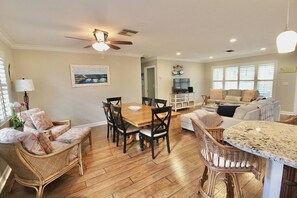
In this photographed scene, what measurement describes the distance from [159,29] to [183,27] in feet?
1.55

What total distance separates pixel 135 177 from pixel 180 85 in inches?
213

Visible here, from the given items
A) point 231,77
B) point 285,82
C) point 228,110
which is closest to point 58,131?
point 228,110

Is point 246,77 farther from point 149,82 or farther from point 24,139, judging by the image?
point 24,139

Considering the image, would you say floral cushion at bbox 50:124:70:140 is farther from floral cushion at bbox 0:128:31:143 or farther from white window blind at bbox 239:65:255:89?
white window blind at bbox 239:65:255:89

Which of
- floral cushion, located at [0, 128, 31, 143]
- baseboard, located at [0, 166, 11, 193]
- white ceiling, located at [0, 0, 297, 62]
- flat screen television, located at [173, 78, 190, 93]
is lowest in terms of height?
baseboard, located at [0, 166, 11, 193]

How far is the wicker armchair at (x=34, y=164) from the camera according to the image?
1520 millimetres

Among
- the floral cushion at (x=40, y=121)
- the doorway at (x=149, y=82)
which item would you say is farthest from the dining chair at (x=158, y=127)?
the doorway at (x=149, y=82)

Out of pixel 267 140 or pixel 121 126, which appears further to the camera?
pixel 121 126

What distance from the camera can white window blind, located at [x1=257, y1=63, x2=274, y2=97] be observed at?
5.73 meters

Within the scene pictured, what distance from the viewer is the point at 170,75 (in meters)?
6.84

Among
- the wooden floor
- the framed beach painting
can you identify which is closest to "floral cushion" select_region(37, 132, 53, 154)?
the wooden floor

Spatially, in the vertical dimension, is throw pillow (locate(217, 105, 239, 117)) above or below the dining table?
below

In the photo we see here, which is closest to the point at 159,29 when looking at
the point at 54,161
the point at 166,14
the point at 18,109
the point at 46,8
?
the point at 166,14

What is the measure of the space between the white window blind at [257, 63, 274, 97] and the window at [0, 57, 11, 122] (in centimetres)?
816
